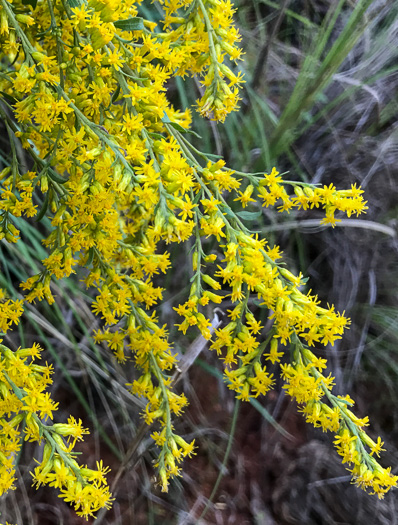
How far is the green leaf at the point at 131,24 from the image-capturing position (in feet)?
3.54

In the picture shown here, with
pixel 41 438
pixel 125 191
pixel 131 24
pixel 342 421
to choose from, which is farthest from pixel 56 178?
pixel 342 421

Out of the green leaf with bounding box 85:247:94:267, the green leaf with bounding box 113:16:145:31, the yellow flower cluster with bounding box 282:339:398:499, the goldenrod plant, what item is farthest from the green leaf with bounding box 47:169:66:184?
the yellow flower cluster with bounding box 282:339:398:499

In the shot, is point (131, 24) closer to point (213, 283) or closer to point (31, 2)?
point (31, 2)

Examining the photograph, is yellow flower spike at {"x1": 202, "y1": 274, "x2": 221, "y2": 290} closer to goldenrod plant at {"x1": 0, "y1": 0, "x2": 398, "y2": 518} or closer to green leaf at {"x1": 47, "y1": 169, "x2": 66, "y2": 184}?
goldenrod plant at {"x1": 0, "y1": 0, "x2": 398, "y2": 518}

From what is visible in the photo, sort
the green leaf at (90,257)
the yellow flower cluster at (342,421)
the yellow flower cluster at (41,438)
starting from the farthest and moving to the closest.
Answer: the green leaf at (90,257) → the yellow flower cluster at (342,421) → the yellow flower cluster at (41,438)

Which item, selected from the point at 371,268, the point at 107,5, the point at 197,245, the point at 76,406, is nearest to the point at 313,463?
the point at 371,268

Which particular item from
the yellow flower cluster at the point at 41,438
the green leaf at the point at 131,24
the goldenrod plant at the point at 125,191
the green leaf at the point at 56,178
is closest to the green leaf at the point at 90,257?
the goldenrod plant at the point at 125,191

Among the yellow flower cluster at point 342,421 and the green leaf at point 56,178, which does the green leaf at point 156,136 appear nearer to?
the green leaf at point 56,178

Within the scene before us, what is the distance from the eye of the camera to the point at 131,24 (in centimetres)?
109

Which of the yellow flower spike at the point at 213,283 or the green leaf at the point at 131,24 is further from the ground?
the green leaf at the point at 131,24

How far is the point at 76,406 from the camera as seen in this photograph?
2.23 metres

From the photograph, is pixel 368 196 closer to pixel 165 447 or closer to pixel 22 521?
pixel 165 447

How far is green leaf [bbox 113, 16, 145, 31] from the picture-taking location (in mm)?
1080

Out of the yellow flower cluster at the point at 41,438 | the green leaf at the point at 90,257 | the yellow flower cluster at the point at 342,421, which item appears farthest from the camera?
the green leaf at the point at 90,257
